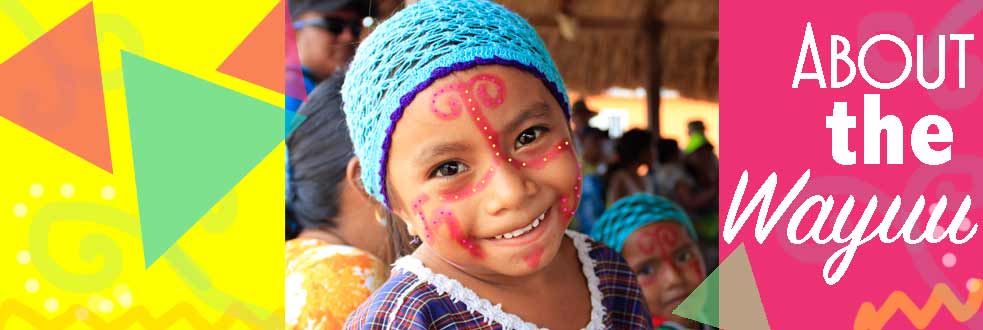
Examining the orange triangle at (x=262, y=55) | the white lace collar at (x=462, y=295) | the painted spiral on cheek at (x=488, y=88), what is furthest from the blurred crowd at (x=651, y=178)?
the painted spiral on cheek at (x=488, y=88)

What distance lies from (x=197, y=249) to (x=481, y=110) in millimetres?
690

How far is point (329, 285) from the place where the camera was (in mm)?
1795

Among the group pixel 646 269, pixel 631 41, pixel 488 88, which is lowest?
pixel 631 41

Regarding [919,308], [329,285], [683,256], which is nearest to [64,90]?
[329,285]

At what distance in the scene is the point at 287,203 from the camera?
7.43 feet

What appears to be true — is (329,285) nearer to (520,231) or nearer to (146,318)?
(146,318)

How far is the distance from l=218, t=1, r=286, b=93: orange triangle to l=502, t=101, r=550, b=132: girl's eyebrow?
1.81 ft

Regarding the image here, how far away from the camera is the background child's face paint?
2.57 m

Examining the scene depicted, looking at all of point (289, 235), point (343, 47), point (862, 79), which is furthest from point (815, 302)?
point (343, 47)

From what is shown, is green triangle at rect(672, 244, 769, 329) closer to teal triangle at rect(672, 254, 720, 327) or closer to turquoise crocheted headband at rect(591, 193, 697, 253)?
teal triangle at rect(672, 254, 720, 327)

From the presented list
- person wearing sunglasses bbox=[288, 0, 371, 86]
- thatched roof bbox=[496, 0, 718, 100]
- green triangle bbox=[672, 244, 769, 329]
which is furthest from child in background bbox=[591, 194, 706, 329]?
thatched roof bbox=[496, 0, 718, 100]

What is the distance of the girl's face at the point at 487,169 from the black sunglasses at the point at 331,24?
76.4 inches

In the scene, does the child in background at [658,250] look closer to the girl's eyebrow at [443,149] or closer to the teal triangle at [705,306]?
the teal triangle at [705,306]

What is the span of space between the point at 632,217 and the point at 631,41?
7.03 meters
